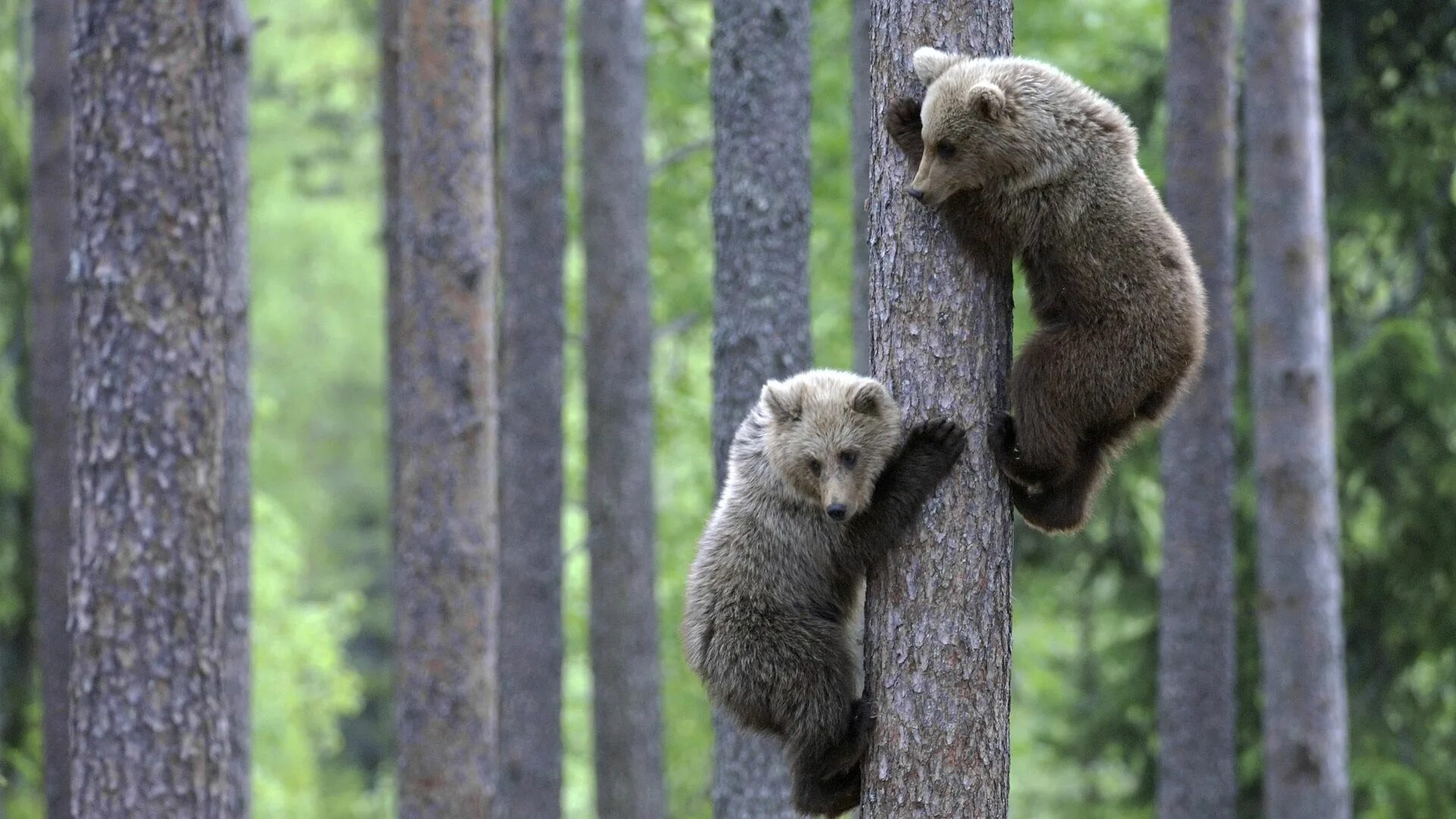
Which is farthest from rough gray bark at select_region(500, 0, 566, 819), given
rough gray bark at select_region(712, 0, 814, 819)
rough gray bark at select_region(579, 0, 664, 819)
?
rough gray bark at select_region(712, 0, 814, 819)

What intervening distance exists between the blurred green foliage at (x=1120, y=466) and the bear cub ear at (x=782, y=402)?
20.2 feet

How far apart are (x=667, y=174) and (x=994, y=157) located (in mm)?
11500

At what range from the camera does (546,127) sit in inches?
447

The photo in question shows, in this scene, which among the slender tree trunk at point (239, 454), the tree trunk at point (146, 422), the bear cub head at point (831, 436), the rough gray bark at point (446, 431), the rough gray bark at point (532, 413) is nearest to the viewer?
the bear cub head at point (831, 436)

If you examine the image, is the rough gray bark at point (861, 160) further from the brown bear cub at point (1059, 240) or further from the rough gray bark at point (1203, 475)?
the brown bear cub at point (1059, 240)

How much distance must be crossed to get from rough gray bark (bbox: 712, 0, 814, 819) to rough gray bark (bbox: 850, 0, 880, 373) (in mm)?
1500

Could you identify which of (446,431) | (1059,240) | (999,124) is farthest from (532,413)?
(999,124)

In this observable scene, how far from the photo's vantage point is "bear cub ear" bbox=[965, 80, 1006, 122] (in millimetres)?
4426

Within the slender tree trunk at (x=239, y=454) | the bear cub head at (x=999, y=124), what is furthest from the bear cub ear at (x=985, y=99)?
the slender tree trunk at (x=239, y=454)

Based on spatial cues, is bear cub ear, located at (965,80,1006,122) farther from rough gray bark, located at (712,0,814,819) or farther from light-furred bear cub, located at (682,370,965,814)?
rough gray bark, located at (712,0,814,819)

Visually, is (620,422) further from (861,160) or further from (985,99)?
(985,99)

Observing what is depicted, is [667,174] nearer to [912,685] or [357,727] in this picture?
[912,685]

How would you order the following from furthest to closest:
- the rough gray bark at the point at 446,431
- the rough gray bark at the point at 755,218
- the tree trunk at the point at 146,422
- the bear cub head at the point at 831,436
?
the rough gray bark at the point at 446,431
the rough gray bark at the point at 755,218
the tree trunk at the point at 146,422
the bear cub head at the point at 831,436

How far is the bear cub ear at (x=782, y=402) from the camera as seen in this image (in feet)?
17.4
